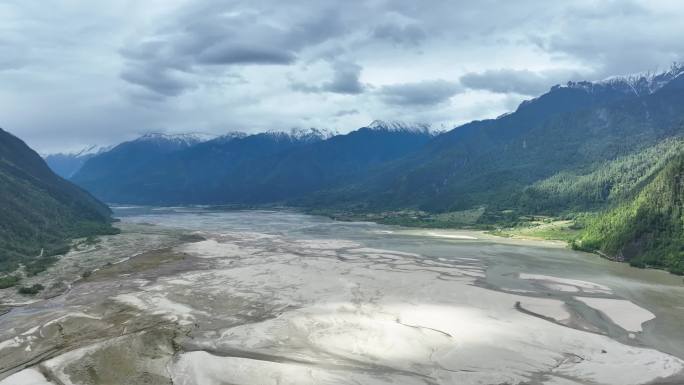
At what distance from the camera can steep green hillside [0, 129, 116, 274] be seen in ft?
295

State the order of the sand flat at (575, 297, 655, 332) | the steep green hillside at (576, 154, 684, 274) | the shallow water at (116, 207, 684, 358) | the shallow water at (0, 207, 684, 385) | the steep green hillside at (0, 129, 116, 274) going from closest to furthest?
the shallow water at (0, 207, 684, 385) → the shallow water at (116, 207, 684, 358) → the sand flat at (575, 297, 655, 332) → the steep green hillside at (576, 154, 684, 274) → the steep green hillside at (0, 129, 116, 274)

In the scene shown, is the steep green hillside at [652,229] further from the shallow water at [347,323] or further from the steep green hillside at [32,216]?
the steep green hillside at [32,216]

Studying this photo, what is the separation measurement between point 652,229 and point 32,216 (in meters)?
130

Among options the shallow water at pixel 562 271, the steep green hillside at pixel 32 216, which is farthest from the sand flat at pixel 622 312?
the steep green hillside at pixel 32 216

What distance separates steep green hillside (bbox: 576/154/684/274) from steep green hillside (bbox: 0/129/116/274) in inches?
3957

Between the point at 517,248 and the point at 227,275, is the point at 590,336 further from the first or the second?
the point at 517,248

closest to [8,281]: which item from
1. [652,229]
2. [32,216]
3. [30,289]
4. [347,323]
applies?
[30,289]

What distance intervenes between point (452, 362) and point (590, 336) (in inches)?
617

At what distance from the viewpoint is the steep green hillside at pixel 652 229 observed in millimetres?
87450

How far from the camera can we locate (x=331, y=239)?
13075 centimetres

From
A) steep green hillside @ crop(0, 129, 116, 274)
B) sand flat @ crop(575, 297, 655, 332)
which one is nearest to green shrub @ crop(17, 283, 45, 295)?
steep green hillside @ crop(0, 129, 116, 274)

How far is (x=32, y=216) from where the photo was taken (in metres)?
117

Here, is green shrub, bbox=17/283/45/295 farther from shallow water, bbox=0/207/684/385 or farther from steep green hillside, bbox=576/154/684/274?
steep green hillside, bbox=576/154/684/274

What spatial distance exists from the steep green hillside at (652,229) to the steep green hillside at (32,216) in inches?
3957
